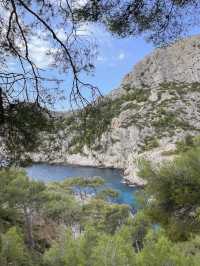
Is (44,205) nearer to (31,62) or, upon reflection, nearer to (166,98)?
(31,62)

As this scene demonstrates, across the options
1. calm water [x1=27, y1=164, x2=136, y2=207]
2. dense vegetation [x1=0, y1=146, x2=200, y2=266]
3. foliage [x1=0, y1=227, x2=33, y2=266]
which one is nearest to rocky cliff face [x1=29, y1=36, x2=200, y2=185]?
calm water [x1=27, y1=164, x2=136, y2=207]

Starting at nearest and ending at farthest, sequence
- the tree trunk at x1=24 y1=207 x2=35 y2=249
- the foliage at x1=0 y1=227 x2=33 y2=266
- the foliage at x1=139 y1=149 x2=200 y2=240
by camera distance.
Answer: the foliage at x1=139 y1=149 x2=200 y2=240, the foliage at x1=0 y1=227 x2=33 y2=266, the tree trunk at x1=24 y1=207 x2=35 y2=249

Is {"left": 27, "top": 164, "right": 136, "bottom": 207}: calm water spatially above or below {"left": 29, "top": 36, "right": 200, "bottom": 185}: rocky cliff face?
below

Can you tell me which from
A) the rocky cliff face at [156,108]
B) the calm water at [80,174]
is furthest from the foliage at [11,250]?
the rocky cliff face at [156,108]

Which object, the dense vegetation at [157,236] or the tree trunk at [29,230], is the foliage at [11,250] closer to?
the dense vegetation at [157,236]

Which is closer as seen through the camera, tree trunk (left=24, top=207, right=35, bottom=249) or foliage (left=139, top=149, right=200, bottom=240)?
foliage (left=139, top=149, right=200, bottom=240)

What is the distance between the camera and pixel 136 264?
427 inches

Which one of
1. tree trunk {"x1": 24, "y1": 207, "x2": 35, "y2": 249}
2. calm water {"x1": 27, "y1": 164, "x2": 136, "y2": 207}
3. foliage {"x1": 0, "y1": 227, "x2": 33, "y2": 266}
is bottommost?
tree trunk {"x1": 24, "y1": 207, "x2": 35, "y2": 249}

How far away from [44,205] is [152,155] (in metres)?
31.0

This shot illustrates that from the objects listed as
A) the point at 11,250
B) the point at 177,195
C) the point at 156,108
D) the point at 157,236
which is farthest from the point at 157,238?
the point at 156,108

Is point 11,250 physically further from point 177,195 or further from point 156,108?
point 156,108

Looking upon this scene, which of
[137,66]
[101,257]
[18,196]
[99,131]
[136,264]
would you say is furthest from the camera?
[137,66]

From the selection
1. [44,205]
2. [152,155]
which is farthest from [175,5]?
[152,155]

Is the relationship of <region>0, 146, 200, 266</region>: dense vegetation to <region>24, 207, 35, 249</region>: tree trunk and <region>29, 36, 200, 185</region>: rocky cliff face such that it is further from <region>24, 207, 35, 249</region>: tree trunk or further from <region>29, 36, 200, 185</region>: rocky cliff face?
<region>29, 36, 200, 185</region>: rocky cliff face
